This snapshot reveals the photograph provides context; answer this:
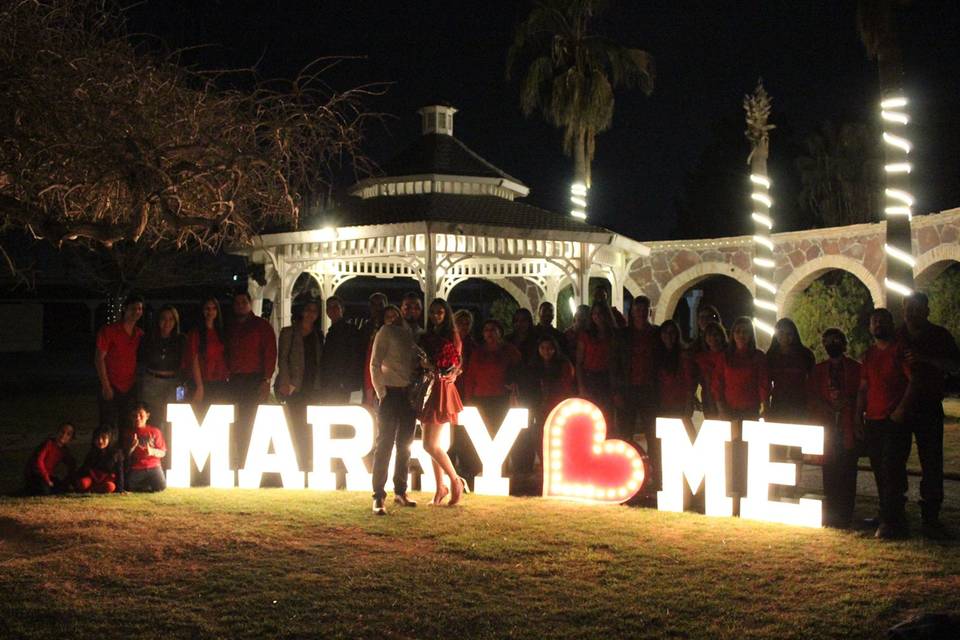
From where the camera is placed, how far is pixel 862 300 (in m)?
21.2

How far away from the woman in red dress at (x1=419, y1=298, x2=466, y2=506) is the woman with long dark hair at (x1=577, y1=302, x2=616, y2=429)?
1649 mm

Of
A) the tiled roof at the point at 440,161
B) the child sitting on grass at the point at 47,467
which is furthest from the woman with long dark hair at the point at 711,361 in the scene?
the tiled roof at the point at 440,161

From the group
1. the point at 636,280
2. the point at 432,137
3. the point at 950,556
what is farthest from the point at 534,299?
the point at 950,556

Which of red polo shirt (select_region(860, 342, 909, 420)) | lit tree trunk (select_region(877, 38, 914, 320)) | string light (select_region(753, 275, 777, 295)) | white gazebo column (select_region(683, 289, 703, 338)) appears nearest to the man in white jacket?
red polo shirt (select_region(860, 342, 909, 420))

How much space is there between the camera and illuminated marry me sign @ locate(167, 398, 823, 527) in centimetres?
805

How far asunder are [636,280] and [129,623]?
72.6 feet

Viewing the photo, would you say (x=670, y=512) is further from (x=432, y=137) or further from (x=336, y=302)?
(x=432, y=137)

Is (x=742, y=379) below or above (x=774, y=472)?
above

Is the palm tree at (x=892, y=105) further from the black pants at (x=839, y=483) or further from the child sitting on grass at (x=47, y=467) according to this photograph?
the child sitting on grass at (x=47, y=467)

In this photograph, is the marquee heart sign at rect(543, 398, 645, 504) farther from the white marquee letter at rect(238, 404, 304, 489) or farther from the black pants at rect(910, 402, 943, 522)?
the white marquee letter at rect(238, 404, 304, 489)

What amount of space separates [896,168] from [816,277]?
7.61m

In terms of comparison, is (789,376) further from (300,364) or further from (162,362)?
(162,362)

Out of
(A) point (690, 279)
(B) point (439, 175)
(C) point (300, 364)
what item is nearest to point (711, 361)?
(C) point (300, 364)

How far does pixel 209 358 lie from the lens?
1020 cm
